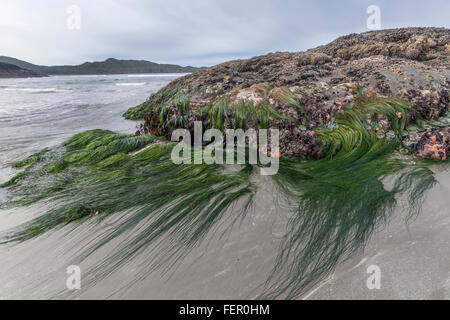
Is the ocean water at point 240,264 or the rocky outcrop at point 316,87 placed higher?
the rocky outcrop at point 316,87

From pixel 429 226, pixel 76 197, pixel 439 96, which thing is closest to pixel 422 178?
pixel 429 226

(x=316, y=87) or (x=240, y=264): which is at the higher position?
(x=316, y=87)

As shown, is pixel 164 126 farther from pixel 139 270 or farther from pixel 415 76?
pixel 415 76

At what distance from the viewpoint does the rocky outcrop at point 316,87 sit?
9.71ft

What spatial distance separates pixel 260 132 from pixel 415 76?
110 inches

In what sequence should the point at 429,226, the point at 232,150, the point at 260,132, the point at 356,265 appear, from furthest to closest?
1. the point at 260,132
2. the point at 232,150
3. the point at 429,226
4. the point at 356,265

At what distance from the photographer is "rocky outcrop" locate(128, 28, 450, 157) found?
2961 mm

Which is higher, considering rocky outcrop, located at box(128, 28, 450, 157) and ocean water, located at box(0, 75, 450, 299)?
rocky outcrop, located at box(128, 28, 450, 157)

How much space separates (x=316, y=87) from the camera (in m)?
3.41

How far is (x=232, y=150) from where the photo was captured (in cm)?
278

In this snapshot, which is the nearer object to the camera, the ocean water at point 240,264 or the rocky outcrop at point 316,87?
the ocean water at point 240,264

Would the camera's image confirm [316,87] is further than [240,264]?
Yes

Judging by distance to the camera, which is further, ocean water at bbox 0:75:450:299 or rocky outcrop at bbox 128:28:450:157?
rocky outcrop at bbox 128:28:450:157
